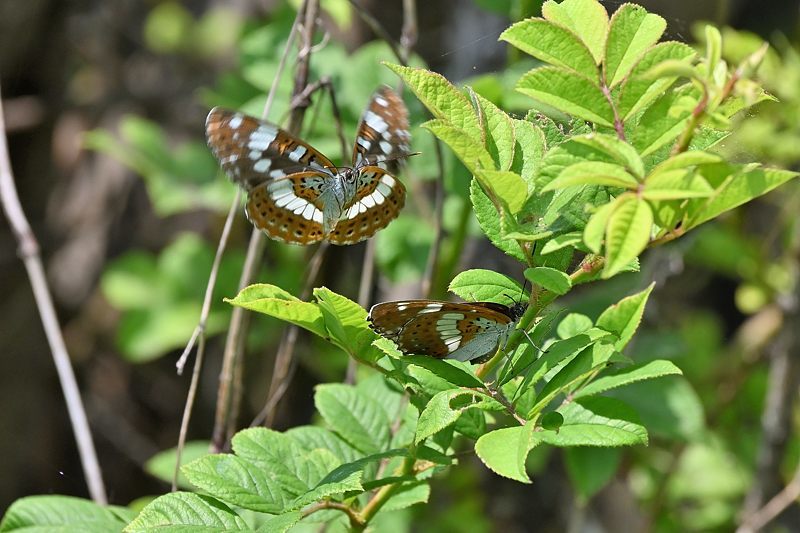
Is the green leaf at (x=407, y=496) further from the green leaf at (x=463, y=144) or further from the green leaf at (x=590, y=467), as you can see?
the green leaf at (x=590, y=467)

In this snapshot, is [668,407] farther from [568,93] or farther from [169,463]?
[568,93]

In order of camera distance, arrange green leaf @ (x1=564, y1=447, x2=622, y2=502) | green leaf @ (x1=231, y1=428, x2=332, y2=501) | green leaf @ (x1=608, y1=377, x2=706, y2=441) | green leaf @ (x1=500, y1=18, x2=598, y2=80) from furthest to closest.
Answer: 1. green leaf @ (x1=608, y1=377, x2=706, y2=441)
2. green leaf @ (x1=564, y1=447, x2=622, y2=502)
3. green leaf @ (x1=231, y1=428, x2=332, y2=501)
4. green leaf @ (x1=500, y1=18, x2=598, y2=80)

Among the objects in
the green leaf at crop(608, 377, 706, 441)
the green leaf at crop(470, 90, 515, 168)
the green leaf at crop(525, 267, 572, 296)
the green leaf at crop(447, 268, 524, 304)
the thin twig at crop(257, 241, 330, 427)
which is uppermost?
the green leaf at crop(470, 90, 515, 168)

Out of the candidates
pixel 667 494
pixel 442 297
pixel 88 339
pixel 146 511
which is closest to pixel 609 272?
pixel 146 511

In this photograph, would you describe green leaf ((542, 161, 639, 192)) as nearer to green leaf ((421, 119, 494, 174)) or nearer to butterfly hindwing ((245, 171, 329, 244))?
green leaf ((421, 119, 494, 174))

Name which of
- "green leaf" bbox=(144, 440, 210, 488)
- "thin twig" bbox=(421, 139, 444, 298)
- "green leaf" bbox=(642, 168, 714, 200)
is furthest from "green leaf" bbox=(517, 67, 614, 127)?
"green leaf" bbox=(144, 440, 210, 488)
